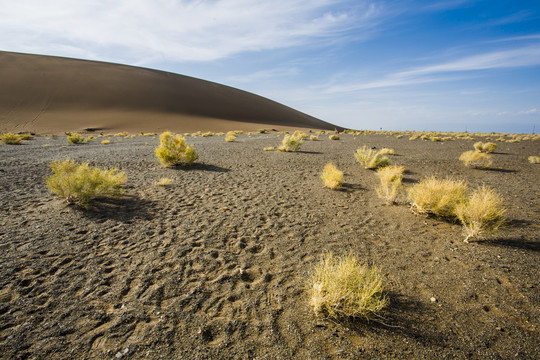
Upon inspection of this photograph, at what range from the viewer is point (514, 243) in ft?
14.1

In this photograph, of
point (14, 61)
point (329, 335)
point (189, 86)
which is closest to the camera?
point (329, 335)

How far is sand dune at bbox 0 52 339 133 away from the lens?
40156 millimetres

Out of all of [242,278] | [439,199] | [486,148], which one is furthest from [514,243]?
[486,148]

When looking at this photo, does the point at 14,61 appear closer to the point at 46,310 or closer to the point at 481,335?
the point at 46,310

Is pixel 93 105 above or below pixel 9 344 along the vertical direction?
above

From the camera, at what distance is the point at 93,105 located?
47469 mm

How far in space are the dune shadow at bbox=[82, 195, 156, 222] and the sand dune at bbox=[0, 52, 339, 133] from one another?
36316 millimetres

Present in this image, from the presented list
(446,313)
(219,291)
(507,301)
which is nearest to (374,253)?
(446,313)

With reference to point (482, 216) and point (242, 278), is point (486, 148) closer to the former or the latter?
point (482, 216)

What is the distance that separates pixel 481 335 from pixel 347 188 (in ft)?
17.5

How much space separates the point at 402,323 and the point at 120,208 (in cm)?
584

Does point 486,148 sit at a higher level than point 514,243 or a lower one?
higher

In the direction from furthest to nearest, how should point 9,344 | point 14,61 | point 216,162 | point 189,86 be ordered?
1. point 189,86
2. point 14,61
3. point 216,162
4. point 9,344

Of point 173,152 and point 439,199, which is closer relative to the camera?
point 439,199
